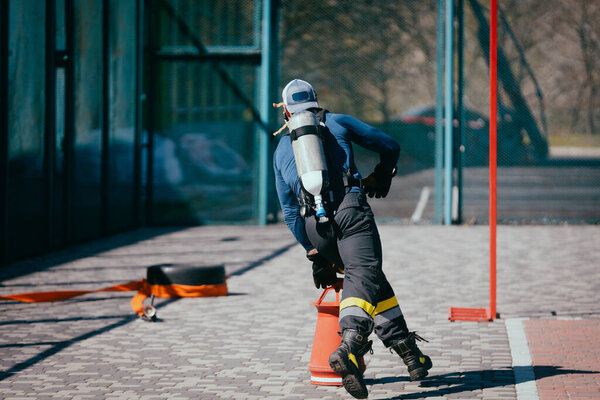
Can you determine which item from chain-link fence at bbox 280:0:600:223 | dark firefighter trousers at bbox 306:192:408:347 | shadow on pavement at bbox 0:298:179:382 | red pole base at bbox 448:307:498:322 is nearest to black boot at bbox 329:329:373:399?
dark firefighter trousers at bbox 306:192:408:347

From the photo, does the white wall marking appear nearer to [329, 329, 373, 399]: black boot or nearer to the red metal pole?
the red metal pole

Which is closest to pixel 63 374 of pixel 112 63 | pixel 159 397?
pixel 159 397

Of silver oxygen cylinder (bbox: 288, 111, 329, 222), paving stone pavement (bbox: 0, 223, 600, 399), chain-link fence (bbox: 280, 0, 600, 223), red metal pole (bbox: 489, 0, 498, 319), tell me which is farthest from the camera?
chain-link fence (bbox: 280, 0, 600, 223)

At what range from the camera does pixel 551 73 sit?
15.7 metres

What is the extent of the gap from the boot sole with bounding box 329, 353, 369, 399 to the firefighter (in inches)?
4.6

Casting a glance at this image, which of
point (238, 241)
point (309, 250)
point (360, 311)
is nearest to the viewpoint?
point (360, 311)

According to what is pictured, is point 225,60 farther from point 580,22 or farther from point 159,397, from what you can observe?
point 159,397

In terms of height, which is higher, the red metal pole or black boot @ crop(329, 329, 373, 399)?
the red metal pole

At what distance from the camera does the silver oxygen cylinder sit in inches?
216

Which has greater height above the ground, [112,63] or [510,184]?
[112,63]

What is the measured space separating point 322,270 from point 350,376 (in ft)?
2.96

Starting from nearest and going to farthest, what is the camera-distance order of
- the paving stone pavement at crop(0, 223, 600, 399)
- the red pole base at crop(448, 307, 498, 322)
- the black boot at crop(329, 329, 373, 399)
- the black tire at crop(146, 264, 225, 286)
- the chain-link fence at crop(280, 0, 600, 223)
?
the black boot at crop(329, 329, 373, 399) → the paving stone pavement at crop(0, 223, 600, 399) → the red pole base at crop(448, 307, 498, 322) → the black tire at crop(146, 264, 225, 286) → the chain-link fence at crop(280, 0, 600, 223)

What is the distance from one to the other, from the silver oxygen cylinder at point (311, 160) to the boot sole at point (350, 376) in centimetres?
82

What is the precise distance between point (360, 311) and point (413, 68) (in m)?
10.9
